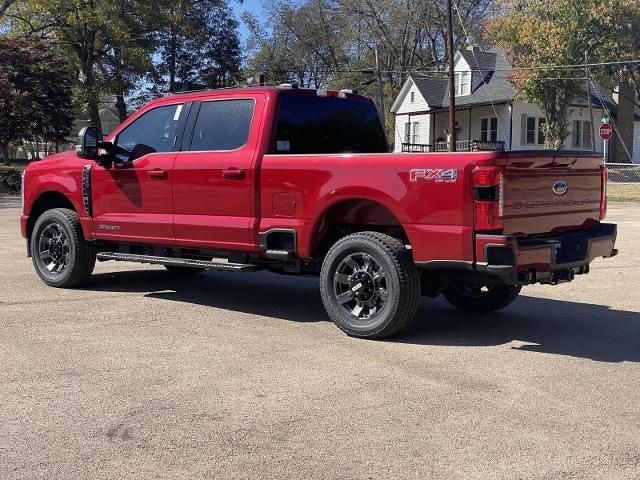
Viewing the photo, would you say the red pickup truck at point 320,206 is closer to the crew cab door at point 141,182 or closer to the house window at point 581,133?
the crew cab door at point 141,182

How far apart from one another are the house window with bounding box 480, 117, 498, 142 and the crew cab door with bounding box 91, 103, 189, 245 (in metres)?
39.9

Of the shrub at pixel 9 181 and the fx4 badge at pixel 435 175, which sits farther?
the shrub at pixel 9 181

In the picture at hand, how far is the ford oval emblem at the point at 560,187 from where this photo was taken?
19.8 feet

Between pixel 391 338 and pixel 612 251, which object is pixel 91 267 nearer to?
pixel 391 338

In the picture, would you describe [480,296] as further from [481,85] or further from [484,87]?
[481,85]

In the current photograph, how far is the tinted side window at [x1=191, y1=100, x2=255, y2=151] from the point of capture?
709cm

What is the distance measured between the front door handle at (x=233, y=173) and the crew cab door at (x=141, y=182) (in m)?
0.75

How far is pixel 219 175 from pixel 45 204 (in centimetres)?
306

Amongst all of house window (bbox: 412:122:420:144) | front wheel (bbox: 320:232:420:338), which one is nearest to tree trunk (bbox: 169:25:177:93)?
house window (bbox: 412:122:420:144)

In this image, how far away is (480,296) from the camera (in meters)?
7.51

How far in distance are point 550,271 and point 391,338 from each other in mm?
1424

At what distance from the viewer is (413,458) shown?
380cm

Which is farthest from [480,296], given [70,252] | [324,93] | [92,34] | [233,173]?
[92,34]

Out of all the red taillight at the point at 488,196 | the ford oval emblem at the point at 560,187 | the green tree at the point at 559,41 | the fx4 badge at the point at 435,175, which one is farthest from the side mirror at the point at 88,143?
the green tree at the point at 559,41
